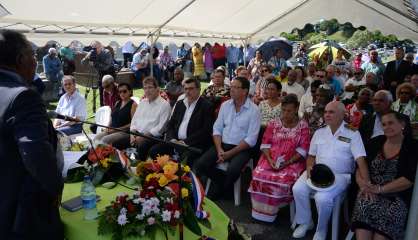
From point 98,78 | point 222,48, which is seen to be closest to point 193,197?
point 98,78

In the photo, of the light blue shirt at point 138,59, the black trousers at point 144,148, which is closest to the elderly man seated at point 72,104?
the black trousers at point 144,148

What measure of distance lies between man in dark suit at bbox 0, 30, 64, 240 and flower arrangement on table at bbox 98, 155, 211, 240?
0.45 m

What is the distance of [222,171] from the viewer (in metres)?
4.37

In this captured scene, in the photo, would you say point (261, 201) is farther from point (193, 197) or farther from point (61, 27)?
point (61, 27)

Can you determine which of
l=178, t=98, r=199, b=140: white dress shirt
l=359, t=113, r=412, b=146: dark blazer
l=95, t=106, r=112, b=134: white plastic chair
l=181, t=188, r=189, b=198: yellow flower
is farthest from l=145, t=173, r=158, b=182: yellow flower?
→ l=95, t=106, r=112, b=134: white plastic chair

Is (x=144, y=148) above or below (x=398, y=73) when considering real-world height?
below

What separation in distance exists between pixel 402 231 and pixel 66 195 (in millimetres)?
2629

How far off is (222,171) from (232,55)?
12964 mm

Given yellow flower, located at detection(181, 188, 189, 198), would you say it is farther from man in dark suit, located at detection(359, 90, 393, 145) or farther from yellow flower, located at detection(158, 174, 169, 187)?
man in dark suit, located at detection(359, 90, 393, 145)

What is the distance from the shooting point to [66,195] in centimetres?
256

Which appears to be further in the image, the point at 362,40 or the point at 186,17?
the point at 362,40

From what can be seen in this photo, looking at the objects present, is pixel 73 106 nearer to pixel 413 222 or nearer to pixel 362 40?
pixel 413 222

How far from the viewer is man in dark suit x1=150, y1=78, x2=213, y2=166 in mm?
4648

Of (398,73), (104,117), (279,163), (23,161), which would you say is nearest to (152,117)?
(104,117)
